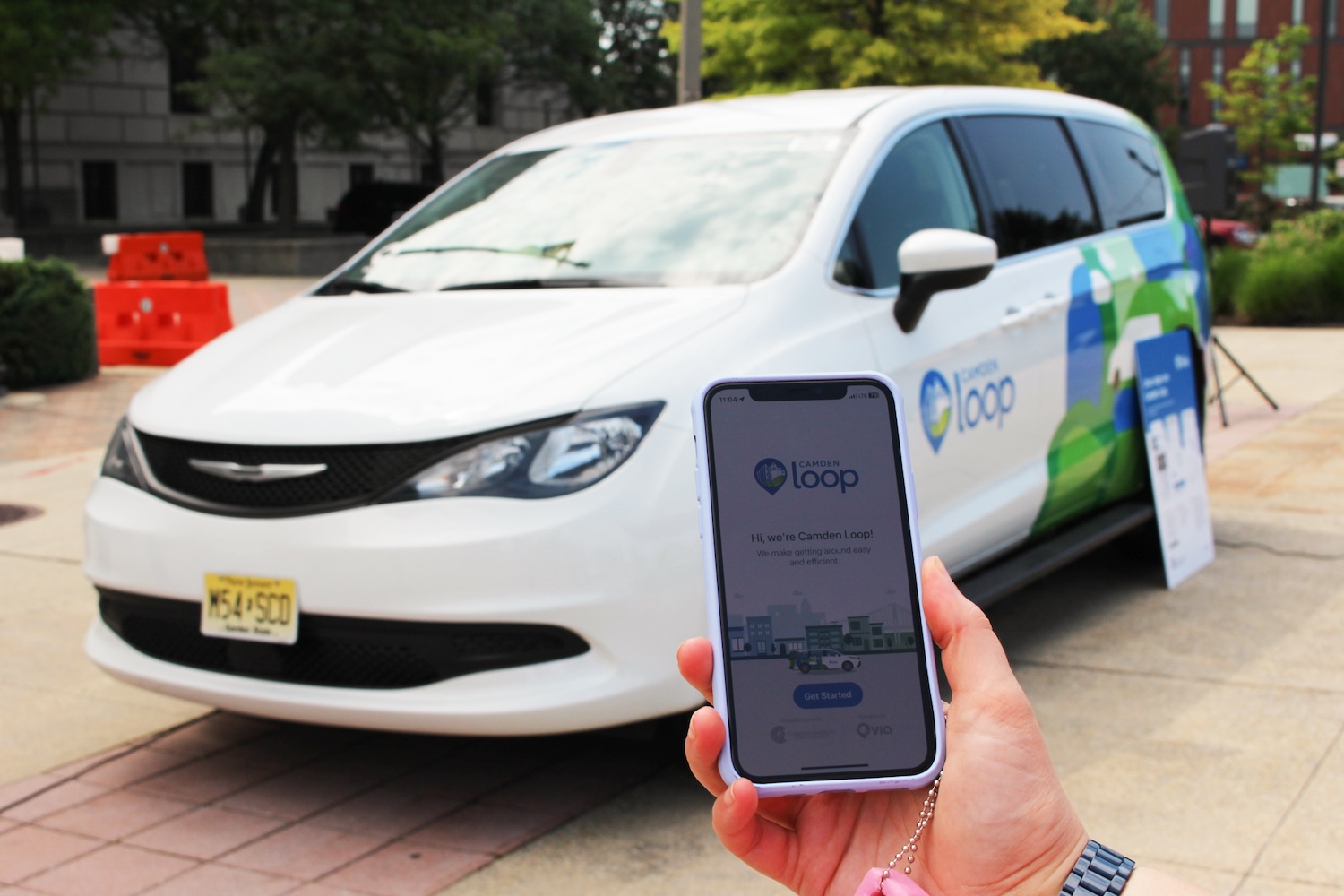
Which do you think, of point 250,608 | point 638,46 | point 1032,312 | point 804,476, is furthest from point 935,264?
point 638,46

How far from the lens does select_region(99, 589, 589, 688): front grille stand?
3.40m

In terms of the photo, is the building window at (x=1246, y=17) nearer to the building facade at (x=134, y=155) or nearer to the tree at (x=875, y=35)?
the building facade at (x=134, y=155)

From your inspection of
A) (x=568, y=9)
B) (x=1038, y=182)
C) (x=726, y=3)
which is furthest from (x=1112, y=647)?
(x=568, y=9)

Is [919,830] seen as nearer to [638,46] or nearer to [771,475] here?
[771,475]

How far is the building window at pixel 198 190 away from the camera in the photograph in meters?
41.5

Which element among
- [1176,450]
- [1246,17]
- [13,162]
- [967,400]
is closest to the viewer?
[967,400]

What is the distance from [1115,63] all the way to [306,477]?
5872cm

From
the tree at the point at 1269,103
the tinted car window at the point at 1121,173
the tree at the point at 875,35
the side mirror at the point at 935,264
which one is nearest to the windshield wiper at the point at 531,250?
the side mirror at the point at 935,264

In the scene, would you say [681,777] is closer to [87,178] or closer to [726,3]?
[726,3]

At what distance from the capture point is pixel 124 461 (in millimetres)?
4047

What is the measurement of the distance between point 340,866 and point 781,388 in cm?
221

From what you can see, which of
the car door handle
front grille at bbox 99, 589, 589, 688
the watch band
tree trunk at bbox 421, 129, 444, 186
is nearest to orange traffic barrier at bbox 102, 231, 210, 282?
the car door handle

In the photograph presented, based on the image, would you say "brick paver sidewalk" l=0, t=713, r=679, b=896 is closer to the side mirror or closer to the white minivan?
the white minivan

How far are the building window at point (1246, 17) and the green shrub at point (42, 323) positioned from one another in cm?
7812
